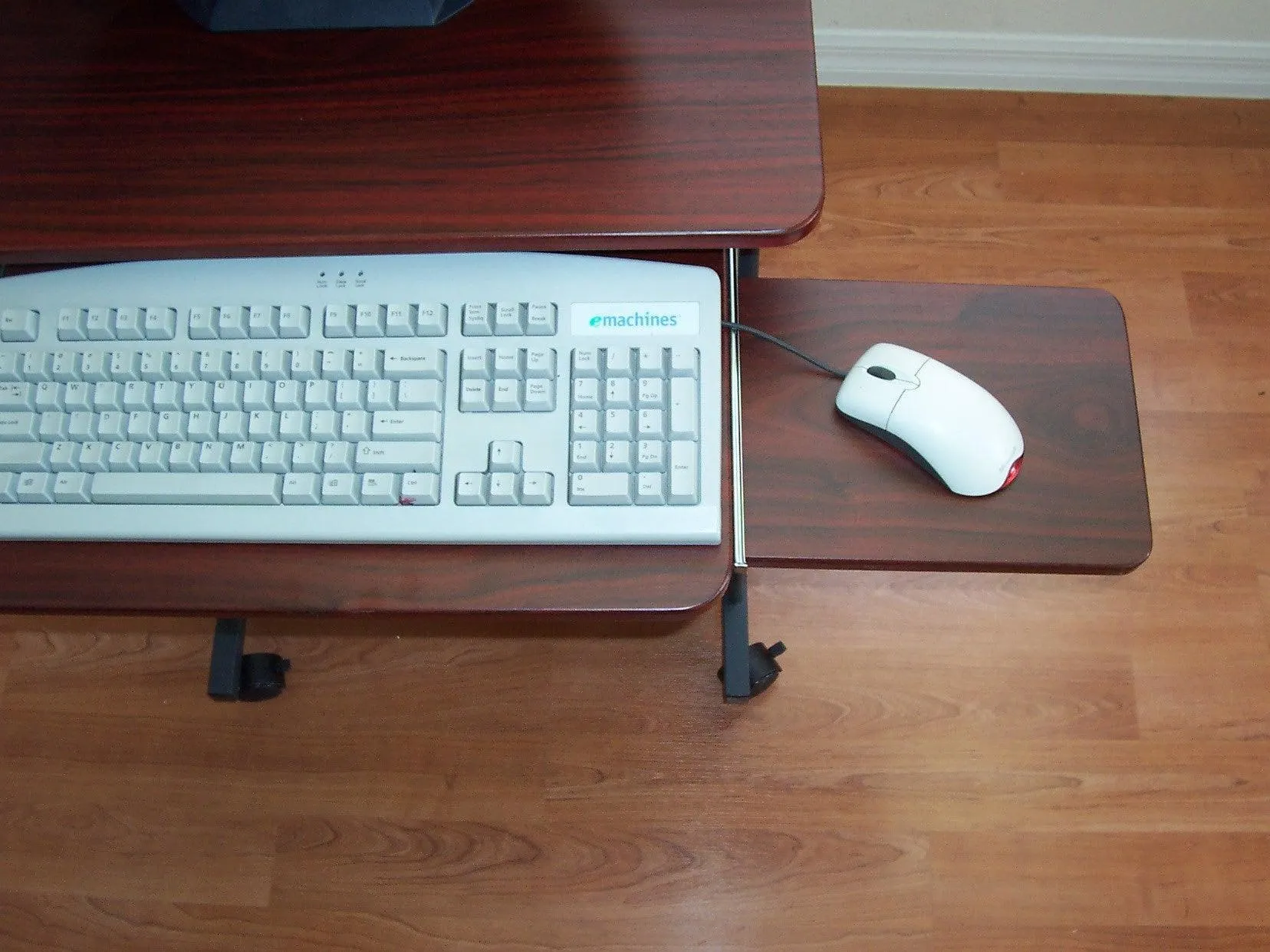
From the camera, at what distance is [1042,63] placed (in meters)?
1.37

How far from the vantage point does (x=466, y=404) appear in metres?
0.70

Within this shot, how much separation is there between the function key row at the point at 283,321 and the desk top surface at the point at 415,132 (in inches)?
1.6

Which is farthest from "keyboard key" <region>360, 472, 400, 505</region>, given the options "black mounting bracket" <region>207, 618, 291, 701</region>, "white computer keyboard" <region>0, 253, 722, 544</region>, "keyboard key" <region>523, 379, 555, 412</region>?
"black mounting bracket" <region>207, 618, 291, 701</region>

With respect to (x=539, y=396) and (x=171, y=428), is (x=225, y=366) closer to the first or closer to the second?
(x=171, y=428)

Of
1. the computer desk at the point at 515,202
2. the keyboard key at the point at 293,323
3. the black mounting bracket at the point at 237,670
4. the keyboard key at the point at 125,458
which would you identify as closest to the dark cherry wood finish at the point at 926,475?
the computer desk at the point at 515,202

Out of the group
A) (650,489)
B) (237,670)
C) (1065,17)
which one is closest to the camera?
(650,489)

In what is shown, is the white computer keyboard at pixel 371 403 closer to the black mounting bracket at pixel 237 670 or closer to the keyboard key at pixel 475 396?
the keyboard key at pixel 475 396

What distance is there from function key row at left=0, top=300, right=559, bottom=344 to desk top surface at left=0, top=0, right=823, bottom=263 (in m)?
0.04

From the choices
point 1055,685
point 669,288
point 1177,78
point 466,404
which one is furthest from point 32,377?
point 1177,78

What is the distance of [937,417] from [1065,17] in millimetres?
902

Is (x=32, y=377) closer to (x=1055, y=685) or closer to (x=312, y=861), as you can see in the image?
(x=312, y=861)

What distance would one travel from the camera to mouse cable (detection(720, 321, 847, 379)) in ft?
2.47

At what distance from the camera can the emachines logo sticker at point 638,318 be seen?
2.30 feet

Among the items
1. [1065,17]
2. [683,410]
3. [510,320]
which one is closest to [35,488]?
[510,320]
